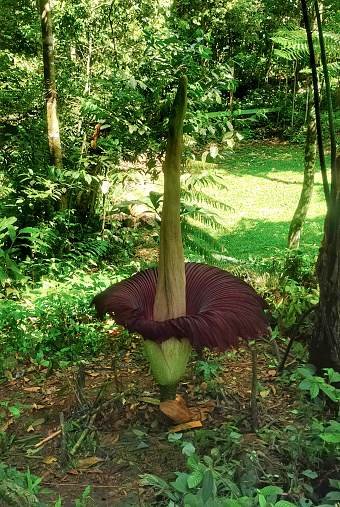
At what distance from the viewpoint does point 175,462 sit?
1.78m

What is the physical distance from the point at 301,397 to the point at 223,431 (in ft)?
1.39

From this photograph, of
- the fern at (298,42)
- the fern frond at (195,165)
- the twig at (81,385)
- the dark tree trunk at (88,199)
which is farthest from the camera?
the dark tree trunk at (88,199)

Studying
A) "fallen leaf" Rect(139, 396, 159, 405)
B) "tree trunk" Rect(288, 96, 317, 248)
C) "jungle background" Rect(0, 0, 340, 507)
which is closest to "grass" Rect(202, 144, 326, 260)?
"jungle background" Rect(0, 0, 340, 507)

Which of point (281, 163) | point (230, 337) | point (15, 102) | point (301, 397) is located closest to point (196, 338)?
point (230, 337)

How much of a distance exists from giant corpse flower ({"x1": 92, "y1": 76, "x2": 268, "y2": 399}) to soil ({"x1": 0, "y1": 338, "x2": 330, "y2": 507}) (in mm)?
212

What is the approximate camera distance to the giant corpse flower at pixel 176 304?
169cm

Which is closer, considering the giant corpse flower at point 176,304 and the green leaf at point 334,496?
the green leaf at point 334,496

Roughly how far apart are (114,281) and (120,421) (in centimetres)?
122

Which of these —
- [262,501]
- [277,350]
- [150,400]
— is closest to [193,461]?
[262,501]

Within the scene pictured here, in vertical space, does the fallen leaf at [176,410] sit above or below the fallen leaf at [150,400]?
above

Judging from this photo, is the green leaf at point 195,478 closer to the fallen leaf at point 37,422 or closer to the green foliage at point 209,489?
the green foliage at point 209,489

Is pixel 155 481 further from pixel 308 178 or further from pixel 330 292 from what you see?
pixel 308 178

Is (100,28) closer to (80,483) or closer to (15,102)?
(15,102)

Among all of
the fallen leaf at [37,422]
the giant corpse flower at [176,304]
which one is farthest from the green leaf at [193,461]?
the fallen leaf at [37,422]
